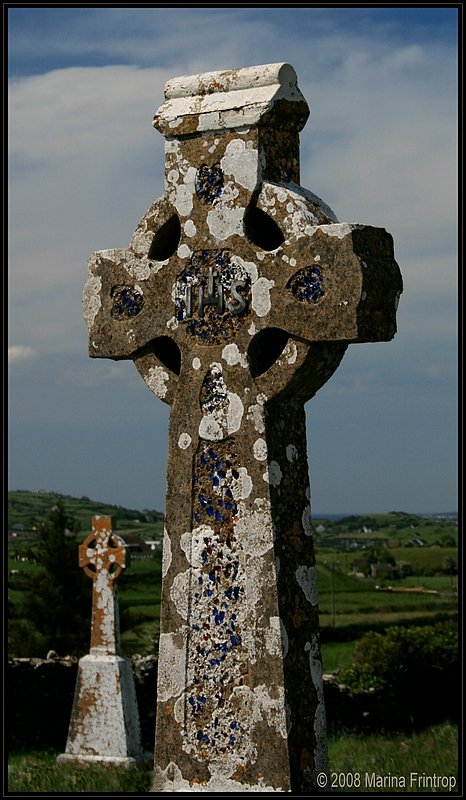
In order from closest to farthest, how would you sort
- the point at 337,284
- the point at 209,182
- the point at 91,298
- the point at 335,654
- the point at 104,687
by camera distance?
the point at 337,284 < the point at 209,182 < the point at 91,298 < the point at 104,687 < the point at 335,654

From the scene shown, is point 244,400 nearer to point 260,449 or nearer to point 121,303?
point 260,449

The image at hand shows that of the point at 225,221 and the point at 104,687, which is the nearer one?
the point at 225,221

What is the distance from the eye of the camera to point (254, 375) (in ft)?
22.8

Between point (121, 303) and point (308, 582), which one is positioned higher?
point (121, 303)

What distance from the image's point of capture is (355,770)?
10.9 meters

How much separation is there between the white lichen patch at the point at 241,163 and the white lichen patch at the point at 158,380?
1184 millimetres

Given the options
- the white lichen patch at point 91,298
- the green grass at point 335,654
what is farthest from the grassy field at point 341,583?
the white lichen patch at point 91,298

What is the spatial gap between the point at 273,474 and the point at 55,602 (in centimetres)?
1401

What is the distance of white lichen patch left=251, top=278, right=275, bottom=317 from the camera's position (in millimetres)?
6898

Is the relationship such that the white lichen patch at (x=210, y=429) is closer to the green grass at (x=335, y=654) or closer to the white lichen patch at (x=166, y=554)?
the white lichen patch at (x=166, y=554)

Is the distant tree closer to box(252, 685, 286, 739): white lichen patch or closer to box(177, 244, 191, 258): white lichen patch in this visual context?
box(177, 244, 191, 258): white lichen patch

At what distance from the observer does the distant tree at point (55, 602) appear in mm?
20031

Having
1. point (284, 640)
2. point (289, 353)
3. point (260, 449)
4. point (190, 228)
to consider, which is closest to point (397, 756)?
point (284, 640)
